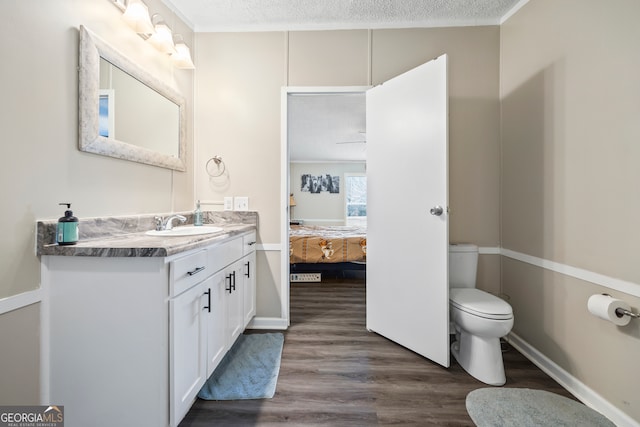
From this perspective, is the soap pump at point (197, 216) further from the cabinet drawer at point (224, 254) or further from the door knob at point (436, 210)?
the door knob at point (436, 210)

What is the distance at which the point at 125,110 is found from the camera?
1.57m

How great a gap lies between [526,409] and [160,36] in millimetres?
3146

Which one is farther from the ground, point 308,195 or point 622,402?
point 308,195

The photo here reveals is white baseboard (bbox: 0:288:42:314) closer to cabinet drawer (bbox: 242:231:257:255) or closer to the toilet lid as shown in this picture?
cabinet drawer (bbox: 242:231:257:255)

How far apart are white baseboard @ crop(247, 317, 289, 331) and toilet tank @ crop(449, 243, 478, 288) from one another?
144cm

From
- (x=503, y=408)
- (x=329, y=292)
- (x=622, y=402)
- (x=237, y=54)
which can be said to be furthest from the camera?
(x=329, y=292)

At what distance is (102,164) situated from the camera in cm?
142

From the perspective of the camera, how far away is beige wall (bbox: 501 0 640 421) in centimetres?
127

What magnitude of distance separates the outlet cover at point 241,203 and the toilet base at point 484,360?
195 centimetres

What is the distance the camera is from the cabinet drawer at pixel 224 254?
4.78 ft

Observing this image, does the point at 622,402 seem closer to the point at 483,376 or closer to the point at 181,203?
the point at 483,376

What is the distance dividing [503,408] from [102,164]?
2515mm

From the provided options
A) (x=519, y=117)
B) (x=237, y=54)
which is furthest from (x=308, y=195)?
(x=519, y=117)
